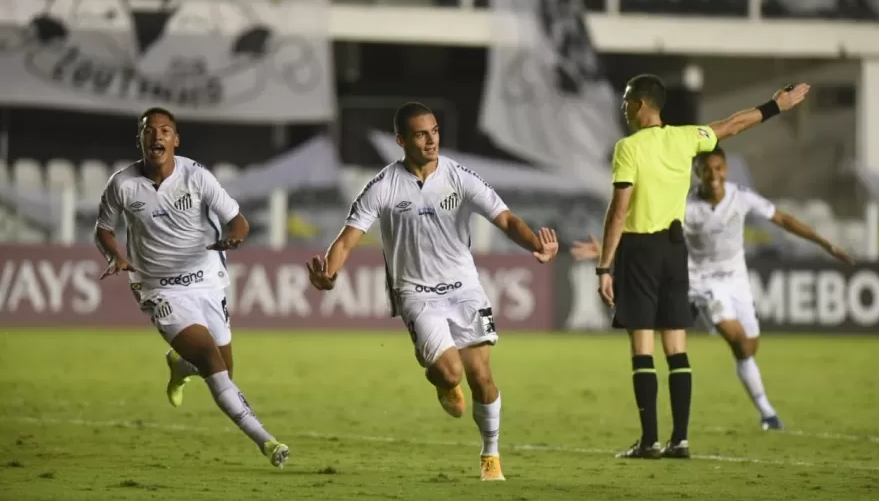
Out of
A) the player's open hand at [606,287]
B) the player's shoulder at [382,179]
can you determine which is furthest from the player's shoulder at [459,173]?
the player's open hand at [606,287]

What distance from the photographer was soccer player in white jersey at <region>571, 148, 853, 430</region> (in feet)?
44.5

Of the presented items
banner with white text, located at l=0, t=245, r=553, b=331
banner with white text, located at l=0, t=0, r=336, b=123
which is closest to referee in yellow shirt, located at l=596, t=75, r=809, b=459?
banner with white text, located at l=0, t=245, r=553, b=331

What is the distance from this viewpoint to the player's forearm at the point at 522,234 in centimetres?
966

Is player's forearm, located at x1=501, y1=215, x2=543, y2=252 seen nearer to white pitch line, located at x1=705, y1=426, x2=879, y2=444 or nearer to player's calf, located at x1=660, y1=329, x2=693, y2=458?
player's calf, located at x1=660, y1=329, x2=693, y2=458

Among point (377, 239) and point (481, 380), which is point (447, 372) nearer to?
point (481, 380)

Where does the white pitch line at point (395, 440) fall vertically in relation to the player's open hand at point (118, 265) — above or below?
below

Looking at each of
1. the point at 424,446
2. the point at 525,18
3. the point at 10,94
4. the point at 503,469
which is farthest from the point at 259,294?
the point at 503,469

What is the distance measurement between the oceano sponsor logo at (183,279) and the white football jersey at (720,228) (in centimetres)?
454

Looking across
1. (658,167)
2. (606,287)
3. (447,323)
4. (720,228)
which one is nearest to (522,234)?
(447,323)

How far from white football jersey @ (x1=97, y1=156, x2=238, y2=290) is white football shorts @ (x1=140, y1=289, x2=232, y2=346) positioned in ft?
0.22

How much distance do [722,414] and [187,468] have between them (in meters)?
A: 6.21

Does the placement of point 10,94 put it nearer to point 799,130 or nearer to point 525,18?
point 525,18

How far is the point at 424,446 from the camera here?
12.1 m

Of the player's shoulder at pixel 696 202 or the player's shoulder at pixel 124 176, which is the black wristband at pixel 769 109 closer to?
the player's shoulder at pixel 696 202
